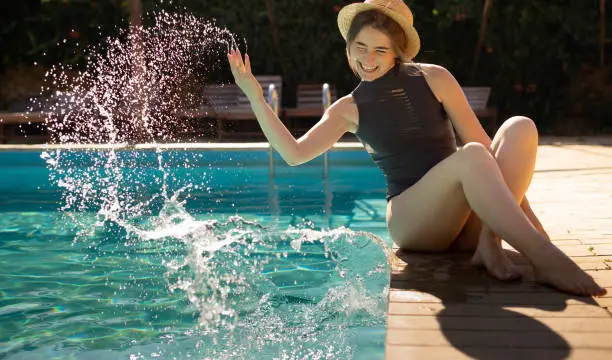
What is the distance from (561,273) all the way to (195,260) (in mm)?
2404

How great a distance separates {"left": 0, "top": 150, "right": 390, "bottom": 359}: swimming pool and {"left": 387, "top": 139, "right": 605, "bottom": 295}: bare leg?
0.64 meters

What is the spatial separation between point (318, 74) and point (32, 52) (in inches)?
151

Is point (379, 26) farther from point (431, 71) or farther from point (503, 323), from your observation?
point (503, 323)

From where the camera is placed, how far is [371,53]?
2.55 meters

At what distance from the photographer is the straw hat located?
2496 millimetres

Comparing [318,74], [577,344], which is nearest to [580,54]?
[318,74]

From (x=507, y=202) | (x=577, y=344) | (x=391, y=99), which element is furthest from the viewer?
(x=391, y=99)

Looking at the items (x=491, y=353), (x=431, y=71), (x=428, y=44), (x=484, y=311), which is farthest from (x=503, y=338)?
(x=428, y=44)

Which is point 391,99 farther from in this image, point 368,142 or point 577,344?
point 577,344

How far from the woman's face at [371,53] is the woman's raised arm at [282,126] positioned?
17 centimetres

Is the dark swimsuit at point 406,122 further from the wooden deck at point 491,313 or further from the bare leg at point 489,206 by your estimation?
the wooden deck at point 491,313

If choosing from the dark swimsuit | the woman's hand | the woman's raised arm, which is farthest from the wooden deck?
the woman's hand

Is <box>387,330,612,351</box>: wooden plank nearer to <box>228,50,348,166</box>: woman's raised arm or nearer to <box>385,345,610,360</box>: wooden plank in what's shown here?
<box>385,345,610,360</box>: wooden plank

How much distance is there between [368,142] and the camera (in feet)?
8.90
